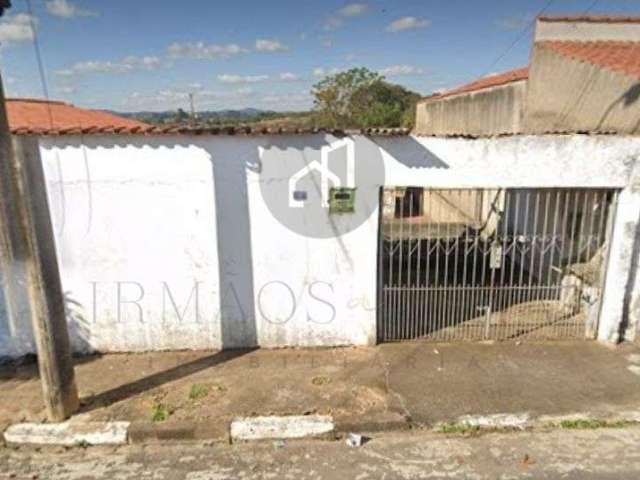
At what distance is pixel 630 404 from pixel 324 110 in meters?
28.5

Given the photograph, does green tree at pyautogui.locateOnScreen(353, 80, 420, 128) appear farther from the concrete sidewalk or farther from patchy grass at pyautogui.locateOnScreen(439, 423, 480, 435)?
patchy grass at pyautogui.locateOnScreen(439, 423, 480, 435)

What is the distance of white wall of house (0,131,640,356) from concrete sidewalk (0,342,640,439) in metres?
0.38

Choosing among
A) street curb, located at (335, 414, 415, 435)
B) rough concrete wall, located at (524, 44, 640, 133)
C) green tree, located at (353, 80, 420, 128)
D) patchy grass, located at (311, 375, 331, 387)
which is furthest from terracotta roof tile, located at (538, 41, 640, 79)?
green tree, located at (353, 80, 420, 128)

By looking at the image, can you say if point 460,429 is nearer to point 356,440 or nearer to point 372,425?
point 372,425

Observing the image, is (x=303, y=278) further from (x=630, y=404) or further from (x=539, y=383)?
(x=630, y=404)

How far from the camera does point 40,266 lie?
434 centimetres

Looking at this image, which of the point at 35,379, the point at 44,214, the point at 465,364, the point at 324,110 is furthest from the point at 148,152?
the point at 324,110

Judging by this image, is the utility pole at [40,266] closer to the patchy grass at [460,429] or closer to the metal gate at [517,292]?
the metal gate at [517,292]

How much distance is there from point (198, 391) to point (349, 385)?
1.71m

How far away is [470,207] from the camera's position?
12.8 meters

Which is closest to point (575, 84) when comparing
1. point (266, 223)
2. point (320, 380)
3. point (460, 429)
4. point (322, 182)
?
point (322, 182)

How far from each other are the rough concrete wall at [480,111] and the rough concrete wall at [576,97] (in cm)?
82

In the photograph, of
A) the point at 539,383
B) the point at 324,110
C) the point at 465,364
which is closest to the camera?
the point at 539,383

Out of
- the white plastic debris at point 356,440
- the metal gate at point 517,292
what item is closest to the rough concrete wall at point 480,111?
the metal gate at point 517,292
